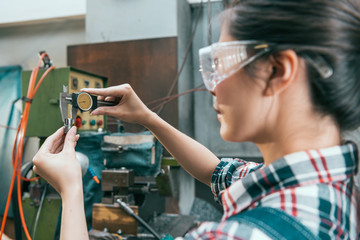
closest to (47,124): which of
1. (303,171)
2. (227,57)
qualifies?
(227,57)

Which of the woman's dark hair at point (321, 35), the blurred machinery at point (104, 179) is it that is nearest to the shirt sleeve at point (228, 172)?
the woman's dark hair at point (321, 35)

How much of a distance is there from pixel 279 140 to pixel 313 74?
0.42 feet

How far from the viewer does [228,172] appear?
80cm

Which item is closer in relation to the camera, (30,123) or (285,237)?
(285,237)

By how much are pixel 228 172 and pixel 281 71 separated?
39 centimetres

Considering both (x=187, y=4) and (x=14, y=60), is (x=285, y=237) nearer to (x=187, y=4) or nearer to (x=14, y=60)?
(x=187, y=4)

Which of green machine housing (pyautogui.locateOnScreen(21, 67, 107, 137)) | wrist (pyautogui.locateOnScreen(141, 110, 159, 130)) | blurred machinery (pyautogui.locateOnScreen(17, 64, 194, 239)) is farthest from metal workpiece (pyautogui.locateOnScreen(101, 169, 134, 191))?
wrist (pyautogui.locateOnScreen(141, 110, 159, 130))

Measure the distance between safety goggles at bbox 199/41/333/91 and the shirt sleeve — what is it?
0.30 meters

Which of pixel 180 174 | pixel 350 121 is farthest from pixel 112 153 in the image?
pixel 350 121

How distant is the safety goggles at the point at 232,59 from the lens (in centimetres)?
47

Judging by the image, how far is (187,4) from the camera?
2566 millimetres

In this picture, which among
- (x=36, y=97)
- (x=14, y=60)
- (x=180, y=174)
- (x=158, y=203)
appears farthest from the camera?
(x=14, y=60)

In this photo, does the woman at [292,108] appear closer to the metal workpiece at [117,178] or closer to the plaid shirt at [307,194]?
the plaid shirt at [307,194]

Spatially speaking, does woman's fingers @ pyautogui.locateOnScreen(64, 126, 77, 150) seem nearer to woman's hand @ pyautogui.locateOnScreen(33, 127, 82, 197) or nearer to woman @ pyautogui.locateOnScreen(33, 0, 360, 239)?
woman's hand @ pyautogui.locateOnScreen(33, 127, 82, 197)
